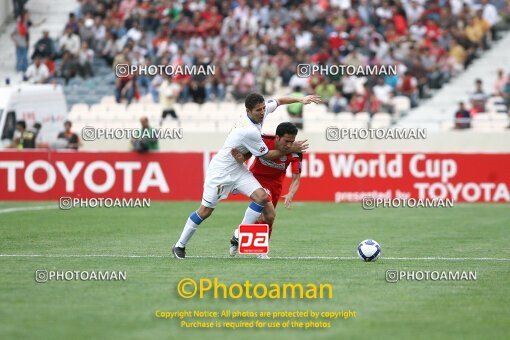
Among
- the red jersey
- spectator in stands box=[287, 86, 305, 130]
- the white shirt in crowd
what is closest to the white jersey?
the red jersey

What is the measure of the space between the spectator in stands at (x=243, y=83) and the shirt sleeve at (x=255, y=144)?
20.3 metres

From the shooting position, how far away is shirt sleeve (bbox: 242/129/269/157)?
1484 centimetres

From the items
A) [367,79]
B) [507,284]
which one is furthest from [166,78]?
[507,284]

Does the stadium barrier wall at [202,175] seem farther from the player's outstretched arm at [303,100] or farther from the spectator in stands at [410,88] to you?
the player's outstretched arm at [303,100]

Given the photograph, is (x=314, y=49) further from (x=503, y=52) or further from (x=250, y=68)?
(x=503, y=52)

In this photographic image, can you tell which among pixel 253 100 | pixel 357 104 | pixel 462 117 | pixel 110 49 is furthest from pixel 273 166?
pixel 110 49

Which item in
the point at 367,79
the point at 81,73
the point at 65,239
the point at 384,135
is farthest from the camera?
the point at 81,73

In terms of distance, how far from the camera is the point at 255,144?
1491cm

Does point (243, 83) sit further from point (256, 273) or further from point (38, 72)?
point (256, 273)

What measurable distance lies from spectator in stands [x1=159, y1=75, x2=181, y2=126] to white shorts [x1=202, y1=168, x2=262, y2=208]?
1841cm

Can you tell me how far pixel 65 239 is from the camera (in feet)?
61.1

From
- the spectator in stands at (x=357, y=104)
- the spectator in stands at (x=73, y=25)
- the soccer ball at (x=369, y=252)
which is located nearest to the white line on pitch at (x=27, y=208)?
the spectator in stands at (x=357, y=104)

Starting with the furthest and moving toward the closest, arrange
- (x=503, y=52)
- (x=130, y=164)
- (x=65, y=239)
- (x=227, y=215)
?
(x=503, y=52), (x=130, y=164), (x=227, y=215), (x=65, y=239)

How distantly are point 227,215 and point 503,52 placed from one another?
1431 cm
